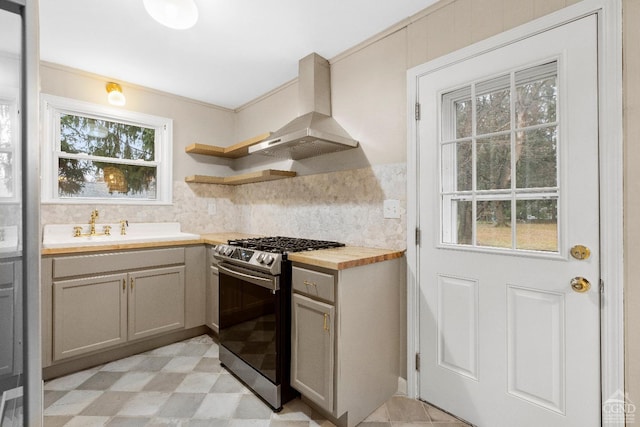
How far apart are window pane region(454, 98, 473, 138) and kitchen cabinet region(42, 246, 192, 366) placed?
2.35 m

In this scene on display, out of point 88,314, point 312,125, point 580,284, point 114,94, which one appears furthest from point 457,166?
point 114,94

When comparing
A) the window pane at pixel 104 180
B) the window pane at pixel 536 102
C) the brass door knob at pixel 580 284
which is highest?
the window pane at pixel 536 102

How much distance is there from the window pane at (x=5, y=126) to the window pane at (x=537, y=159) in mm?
1918

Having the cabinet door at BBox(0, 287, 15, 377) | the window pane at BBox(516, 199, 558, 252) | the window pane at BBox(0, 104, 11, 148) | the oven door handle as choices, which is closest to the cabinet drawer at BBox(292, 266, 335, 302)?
the oven door handle

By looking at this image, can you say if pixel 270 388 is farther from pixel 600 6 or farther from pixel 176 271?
pixel 600 6

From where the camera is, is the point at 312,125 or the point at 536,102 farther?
the point at 312,125

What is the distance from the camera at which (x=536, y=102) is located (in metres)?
1.49

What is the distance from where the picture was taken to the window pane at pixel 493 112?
159 centimetres

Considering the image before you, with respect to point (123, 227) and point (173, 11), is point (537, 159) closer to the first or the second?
point (173, 11)

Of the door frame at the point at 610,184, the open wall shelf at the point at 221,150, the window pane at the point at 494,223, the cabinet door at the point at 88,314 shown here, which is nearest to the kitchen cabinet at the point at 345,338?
the window pane at the point at 494,223

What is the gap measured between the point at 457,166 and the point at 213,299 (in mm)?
2251

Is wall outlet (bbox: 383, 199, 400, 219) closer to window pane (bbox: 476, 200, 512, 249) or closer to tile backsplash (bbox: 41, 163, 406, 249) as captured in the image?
tile backsplash (bbox: 41, 163, 406, 249)

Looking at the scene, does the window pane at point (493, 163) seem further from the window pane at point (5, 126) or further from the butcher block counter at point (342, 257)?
the window pane at point (5, 126)

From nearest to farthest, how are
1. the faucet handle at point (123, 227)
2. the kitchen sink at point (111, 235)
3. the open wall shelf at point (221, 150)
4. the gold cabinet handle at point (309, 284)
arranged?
the gold cabinet handle at point (309, 284) → the kitchen sink at point (111, 235) → the faucet handle at point (123, 227) → the open wall shelf at point (221, 150)
